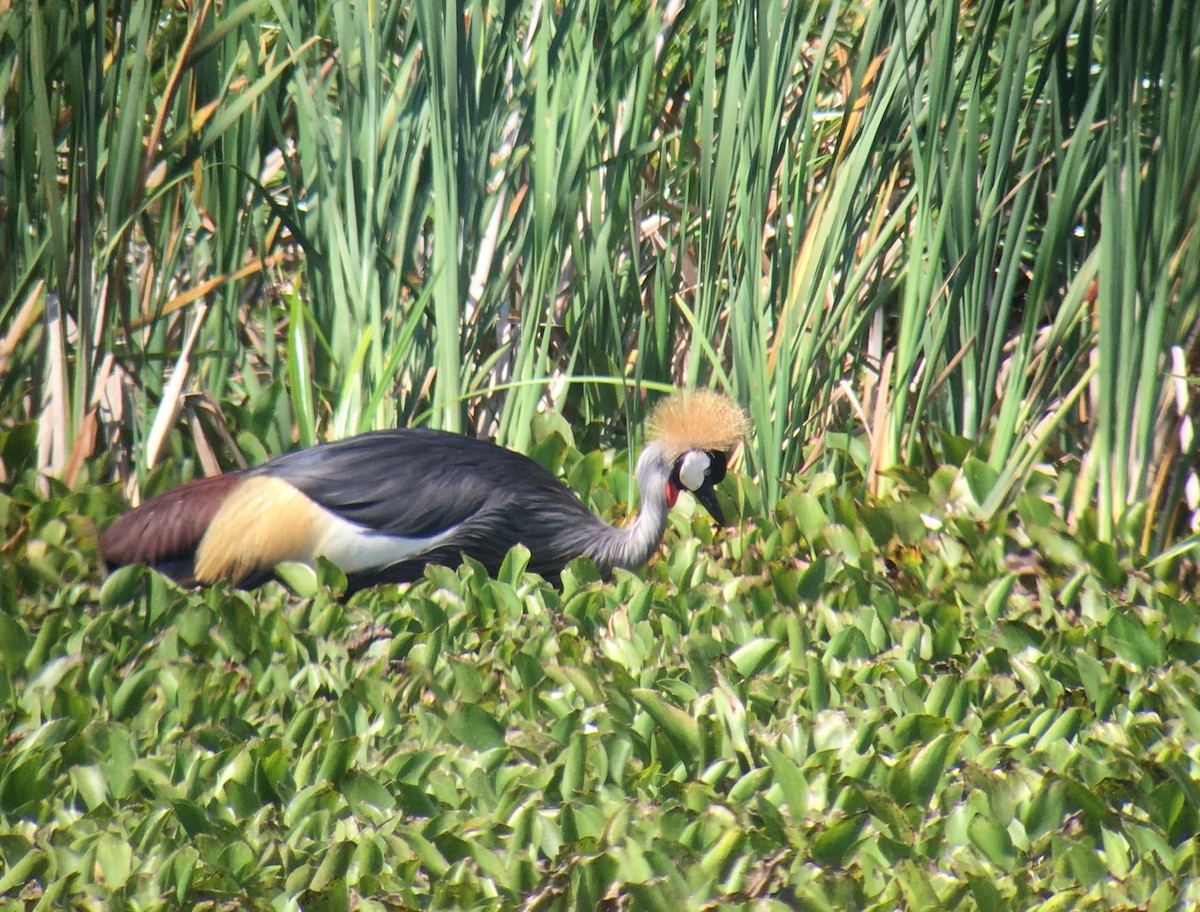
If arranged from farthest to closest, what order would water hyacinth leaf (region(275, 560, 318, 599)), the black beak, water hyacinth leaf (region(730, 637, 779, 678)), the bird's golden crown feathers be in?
the black beak, the bird's golden crown feathers, water hyacinth leaf (region(275, 560, 318, 599)), water hyacinth leaf (region(730, 637, 779, 678))

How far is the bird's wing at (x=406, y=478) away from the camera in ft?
10.4

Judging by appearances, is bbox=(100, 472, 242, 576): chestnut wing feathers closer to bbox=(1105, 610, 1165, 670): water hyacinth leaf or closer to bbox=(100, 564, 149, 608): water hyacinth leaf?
bbox=(100, 564, 149, 608): water hyacinth leaf

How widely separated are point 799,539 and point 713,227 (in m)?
0.79

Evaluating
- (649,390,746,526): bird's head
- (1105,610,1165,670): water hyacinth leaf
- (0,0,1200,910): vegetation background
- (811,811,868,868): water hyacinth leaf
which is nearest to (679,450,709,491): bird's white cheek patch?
(649,390,746,526): bird's head

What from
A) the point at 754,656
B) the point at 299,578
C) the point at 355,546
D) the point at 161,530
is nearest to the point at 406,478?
the point at 355,546

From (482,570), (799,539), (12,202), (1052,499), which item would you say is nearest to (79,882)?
(482,570)

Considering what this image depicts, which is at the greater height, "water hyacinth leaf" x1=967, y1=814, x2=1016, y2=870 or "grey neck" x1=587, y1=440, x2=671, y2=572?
"water hyacinth leaf" x1=967, y1=814, x2=1016, y2=870

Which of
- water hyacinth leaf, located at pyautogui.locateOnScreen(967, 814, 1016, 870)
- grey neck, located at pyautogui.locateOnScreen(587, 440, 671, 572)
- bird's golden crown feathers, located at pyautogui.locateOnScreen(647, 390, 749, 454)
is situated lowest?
grey neck, located at pyautogui.locateOnScreen(587, 440, 671, 572)

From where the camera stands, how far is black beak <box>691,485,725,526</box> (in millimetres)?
3455

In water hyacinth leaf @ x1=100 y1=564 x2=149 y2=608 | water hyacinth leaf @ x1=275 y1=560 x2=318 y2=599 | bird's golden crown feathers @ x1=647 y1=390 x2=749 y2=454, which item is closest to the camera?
water hyacinth leaf @ x1=100 y1=564 x2=149 y2=608

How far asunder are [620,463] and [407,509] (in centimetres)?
86

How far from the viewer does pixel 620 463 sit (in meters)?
3.92

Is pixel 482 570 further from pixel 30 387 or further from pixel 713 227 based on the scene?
pixel 30 387

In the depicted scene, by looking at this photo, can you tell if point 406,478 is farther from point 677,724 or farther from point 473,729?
point 677,724
